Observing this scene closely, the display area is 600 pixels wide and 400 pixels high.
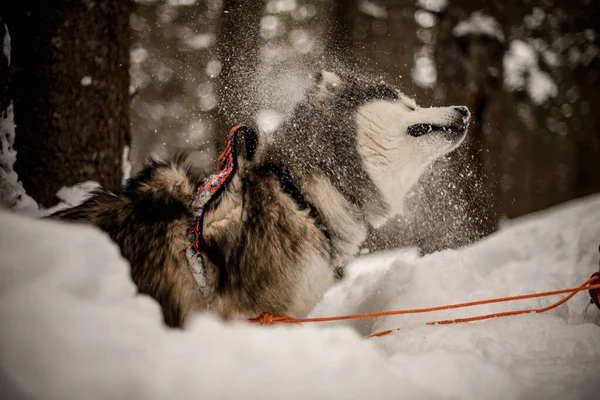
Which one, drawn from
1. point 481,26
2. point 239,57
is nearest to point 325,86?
point 239,57

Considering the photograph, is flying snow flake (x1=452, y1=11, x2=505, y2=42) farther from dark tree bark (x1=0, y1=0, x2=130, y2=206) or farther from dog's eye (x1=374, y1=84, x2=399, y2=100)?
dark tree bark (x1=0, y1=0, x2=130, y2=206)

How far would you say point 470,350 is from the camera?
4.70 feet

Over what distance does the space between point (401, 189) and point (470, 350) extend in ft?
3.74

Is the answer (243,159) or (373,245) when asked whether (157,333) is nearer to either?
(243,159)

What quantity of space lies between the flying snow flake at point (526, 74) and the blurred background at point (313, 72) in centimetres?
3

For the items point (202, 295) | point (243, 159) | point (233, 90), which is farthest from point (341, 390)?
point (233, 90)

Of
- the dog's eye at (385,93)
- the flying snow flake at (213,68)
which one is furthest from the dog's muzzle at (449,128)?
the flying snow flake at (213,68)

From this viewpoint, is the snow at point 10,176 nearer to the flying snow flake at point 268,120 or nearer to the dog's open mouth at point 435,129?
the flying snow flake at point 268,120

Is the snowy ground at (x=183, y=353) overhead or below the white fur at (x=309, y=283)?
overhead

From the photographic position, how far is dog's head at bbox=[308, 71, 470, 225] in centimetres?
221

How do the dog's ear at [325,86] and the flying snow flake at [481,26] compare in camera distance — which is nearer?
the dog's ear at [325,86]

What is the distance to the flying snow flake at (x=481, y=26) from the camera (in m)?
6.53

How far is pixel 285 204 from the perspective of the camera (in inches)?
76.7

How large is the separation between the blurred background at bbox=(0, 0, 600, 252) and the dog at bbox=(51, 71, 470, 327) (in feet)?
1.25
